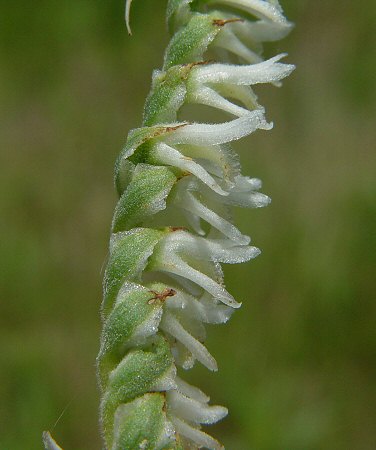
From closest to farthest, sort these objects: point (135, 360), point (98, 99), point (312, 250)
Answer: point (135, 360) → point (312, 250) → point (98, 99)

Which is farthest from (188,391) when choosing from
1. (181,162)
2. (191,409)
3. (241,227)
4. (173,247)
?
(241,227)

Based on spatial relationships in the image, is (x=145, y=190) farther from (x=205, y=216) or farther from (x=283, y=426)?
(x=283, y=426)

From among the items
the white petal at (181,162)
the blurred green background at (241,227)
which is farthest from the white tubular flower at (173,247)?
the blurred green background at (241,227)

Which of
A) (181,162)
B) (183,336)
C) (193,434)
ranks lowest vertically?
(193,434)

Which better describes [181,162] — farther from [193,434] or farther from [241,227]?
[241,227]

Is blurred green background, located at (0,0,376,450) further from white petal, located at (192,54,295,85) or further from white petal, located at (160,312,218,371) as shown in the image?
white petal, located at (192,54,295,85)

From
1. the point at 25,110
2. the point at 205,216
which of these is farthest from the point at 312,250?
the point at 205,216

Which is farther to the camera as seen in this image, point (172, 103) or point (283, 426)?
point (283, 426)
